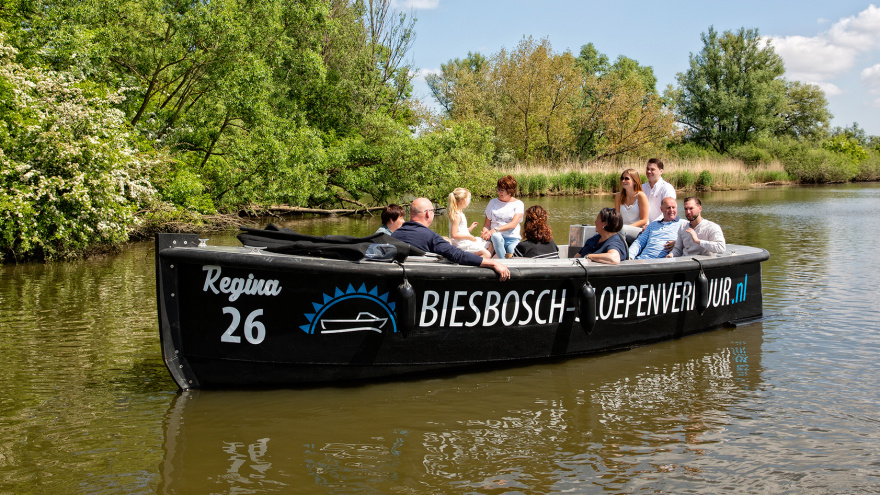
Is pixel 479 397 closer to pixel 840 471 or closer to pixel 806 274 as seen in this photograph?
pixel 840 471

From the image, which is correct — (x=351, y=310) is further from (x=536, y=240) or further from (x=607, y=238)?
(x=607, y=238)

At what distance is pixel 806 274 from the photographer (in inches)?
440

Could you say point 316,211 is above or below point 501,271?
above

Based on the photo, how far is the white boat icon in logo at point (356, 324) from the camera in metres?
5.34

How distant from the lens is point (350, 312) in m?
5.35

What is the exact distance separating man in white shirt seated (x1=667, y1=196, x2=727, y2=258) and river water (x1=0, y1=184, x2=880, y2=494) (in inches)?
37.3

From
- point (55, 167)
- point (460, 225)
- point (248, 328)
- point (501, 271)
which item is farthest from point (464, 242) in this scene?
point (55, 167)

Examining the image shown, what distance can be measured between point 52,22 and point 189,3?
11.7 feet

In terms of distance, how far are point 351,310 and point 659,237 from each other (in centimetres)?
403

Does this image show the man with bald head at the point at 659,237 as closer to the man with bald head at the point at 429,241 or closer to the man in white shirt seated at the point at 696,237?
the man in white shirt seated at the point at 696,237

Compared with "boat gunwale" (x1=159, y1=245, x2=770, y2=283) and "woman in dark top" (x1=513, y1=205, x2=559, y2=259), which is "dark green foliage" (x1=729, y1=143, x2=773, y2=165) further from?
"boat gunwale" (x1=159, y1=245, x2=770, y2=283)

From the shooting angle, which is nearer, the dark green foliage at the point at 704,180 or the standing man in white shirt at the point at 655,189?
the standing man in white shirt at the point at 655,189

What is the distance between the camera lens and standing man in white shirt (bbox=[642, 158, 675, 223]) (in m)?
8.06

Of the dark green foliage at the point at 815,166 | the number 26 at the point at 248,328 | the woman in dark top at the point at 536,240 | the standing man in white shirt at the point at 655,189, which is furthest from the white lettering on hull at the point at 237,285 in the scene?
the dark green foliage at the point at 815,166
